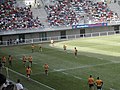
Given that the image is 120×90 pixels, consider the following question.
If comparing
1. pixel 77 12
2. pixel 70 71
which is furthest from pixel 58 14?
pixel 70 71

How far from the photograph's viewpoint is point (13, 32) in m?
49.7

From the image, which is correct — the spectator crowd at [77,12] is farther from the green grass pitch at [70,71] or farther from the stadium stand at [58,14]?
the green grass pitch at [70,71]

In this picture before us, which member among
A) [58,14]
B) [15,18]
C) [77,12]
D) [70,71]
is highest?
[77,12]

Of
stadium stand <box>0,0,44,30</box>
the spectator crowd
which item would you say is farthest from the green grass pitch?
the spectator crowd

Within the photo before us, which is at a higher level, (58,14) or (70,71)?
(58,14)

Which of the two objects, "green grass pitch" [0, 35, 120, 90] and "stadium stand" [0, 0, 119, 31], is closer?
"green grass pitch" [0, 35, 120, 90]

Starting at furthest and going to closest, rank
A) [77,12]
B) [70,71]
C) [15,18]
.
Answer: [77,12], [15,18], [70,71]

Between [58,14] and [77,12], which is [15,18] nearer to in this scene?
[58,14]

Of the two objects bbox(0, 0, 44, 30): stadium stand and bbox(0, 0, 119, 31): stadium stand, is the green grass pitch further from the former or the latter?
bbox(0, 0, 119, 31): stadium stand

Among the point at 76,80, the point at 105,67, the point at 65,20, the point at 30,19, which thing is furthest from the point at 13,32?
the point at 76,80

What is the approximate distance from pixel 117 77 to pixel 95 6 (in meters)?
44.1

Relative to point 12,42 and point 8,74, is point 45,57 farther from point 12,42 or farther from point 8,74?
point 12,42

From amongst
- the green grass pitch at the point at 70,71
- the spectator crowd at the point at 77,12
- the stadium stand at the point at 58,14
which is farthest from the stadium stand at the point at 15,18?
the green grass pitch at the point at 70,71

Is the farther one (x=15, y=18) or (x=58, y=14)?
(x=58, y=14)
